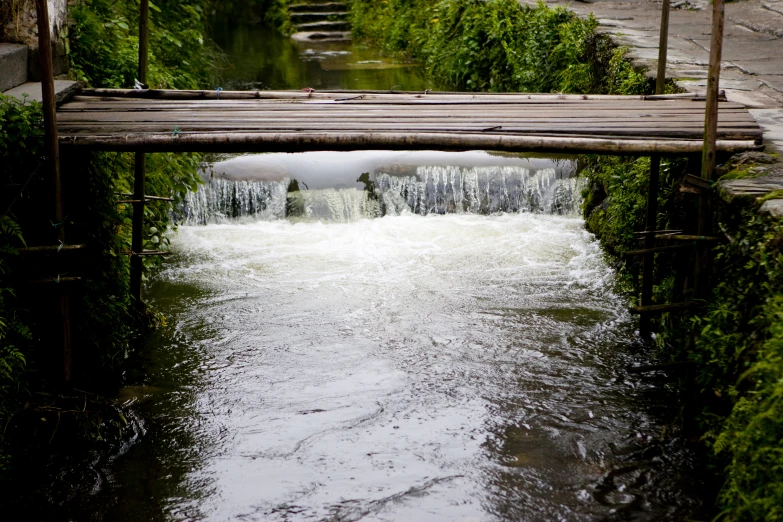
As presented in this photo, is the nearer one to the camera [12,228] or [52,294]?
[12,228]

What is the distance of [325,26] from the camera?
70.9 feet

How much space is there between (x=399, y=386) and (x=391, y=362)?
0.39 meters

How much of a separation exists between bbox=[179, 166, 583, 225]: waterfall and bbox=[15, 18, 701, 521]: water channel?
22 millimetres

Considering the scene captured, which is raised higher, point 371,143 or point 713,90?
point 713,90

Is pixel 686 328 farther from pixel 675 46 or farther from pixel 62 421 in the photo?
pixel 675 46

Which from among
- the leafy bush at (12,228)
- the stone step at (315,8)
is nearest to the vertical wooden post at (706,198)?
the leafy bush at (12,228)

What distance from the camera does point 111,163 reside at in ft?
17.6

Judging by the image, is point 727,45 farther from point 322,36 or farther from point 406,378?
point 322,36

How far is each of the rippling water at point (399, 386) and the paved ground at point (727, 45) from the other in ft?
5.98

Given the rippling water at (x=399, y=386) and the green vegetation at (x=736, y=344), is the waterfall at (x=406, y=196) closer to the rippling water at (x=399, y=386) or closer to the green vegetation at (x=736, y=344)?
the rippling water at (x=399, y=386)

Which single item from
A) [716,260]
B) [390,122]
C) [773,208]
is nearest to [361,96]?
[390,122]

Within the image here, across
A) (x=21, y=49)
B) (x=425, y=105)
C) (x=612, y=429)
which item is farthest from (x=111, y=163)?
(x=612, y=429)

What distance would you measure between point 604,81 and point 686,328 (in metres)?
4.66

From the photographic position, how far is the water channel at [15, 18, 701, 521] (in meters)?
4.45
